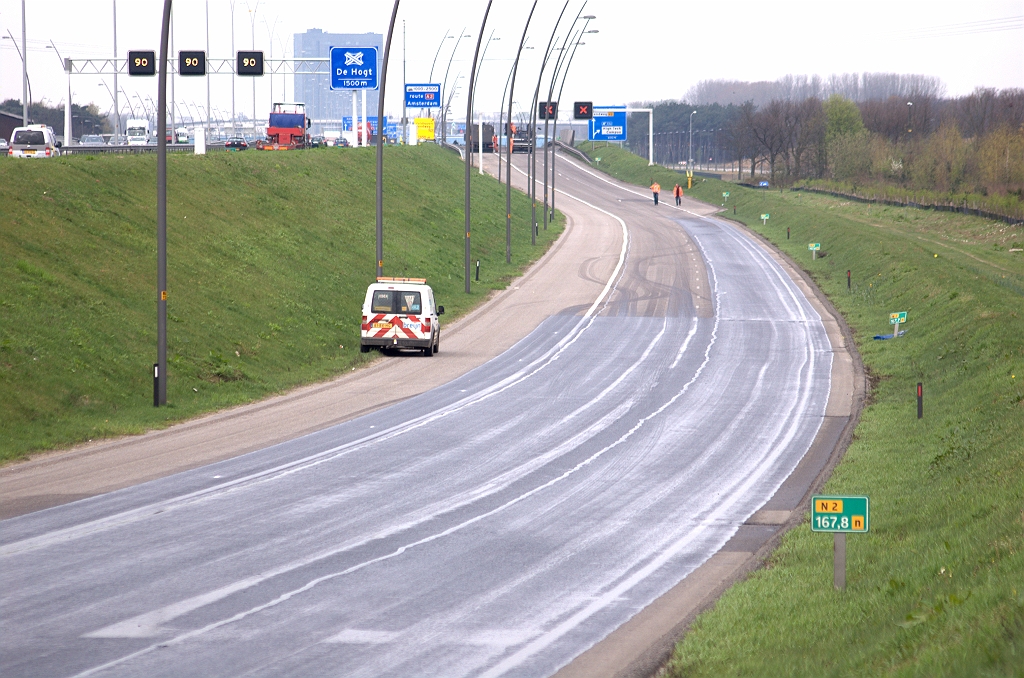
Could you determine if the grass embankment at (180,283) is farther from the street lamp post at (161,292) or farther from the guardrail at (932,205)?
the guardrail at (932,205)

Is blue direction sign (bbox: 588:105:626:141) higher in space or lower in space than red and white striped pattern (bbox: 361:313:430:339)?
higher

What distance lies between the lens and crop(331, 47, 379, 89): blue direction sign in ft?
206

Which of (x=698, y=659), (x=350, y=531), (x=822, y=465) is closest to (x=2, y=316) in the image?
(x=350, y=531)

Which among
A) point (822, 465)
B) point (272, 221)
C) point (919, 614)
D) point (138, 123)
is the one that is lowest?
point (822, 465)

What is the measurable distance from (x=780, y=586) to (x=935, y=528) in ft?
7.38

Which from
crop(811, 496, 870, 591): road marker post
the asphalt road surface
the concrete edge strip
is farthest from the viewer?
crop(811, 496, 870, 591): road marker post

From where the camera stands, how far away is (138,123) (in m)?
123

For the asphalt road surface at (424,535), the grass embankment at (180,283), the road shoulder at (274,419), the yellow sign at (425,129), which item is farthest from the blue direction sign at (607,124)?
the asphalt road surface at (424,535)

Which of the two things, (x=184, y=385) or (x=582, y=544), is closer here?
(x=582, y=544)

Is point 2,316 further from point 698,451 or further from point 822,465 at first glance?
point 822,465

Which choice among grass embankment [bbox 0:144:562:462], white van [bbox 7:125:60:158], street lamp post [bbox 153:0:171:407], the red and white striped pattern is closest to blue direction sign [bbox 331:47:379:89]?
grass embankment [bbox 0:144:562:462]

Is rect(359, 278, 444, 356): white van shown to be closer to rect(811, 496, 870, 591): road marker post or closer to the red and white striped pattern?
the red and white striped pattern

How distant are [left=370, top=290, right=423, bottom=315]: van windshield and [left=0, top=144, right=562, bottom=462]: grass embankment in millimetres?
1611

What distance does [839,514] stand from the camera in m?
10.1
